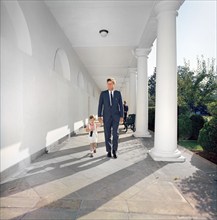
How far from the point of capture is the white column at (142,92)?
8.86 metres

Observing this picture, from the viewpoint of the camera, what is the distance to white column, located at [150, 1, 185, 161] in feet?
16.3

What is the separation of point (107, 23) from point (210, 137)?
4968mm

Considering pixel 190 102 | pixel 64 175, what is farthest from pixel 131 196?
pixel 190 102

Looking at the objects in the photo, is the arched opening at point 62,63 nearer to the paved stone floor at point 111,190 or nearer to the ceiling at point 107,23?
the ceiling at point 107,23

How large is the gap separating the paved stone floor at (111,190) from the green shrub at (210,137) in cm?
78

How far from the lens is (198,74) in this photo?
1413 cm

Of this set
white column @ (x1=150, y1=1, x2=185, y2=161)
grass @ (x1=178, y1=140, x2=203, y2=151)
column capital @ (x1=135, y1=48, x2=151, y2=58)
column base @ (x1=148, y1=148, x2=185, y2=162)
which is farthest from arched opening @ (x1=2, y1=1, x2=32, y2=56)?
grass @ (x1=178, y1=140, x2=203, y2=151)

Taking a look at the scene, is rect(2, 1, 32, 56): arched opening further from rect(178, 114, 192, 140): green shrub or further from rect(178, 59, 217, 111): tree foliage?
rect(178, 59, 217, 111): tree foliage

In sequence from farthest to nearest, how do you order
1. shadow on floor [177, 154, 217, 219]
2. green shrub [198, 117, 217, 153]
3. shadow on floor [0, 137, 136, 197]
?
green shrub [198, 117, 217, 153], shadow on floor [0, 137, 136, 197], shadow on floor [177, 154, 217, 219]

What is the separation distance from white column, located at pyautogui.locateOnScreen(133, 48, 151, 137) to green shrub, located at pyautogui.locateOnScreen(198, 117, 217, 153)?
3425mm

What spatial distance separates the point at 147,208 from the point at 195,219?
584mm

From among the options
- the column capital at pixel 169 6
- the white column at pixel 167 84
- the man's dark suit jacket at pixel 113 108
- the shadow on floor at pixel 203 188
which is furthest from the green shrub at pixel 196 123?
the column capital at pixel 169 6

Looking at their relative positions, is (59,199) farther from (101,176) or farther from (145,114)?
(145,114)

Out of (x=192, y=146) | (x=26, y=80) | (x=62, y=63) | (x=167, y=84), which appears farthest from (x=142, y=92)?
(x=26, y=80)
